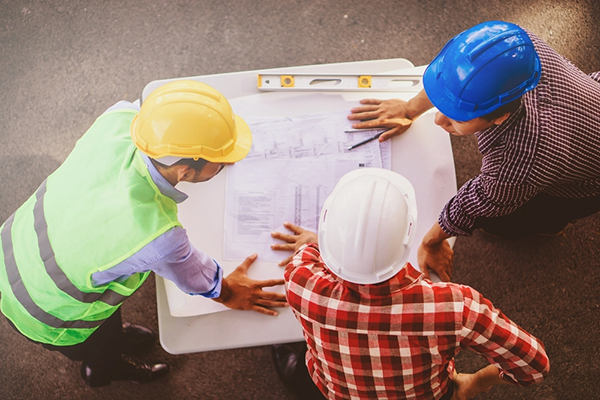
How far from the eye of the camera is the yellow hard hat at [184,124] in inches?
33.1

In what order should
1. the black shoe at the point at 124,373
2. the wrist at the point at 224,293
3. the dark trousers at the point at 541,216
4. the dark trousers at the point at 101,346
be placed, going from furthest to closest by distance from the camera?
the black shoe at the point at 124,373, the dark trousers at the point at 541,216, the dark trousers at the point at 101,346, the wrist at the point at 224,293

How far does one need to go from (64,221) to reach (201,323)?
42 centimetres

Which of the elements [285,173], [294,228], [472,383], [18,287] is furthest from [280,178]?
[472,383]

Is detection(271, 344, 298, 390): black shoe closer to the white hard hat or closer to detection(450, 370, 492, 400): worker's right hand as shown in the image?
detection(450, 370, 492, 400): worker's right hand

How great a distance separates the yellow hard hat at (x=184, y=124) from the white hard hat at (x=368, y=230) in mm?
290

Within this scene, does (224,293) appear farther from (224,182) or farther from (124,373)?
(124,373)

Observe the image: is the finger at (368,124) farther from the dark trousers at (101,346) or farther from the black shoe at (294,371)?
the dark trousers at (101,346)

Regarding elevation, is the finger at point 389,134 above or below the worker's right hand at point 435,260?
above

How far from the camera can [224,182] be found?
45.1 inches

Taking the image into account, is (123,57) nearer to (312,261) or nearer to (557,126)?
(312,261)

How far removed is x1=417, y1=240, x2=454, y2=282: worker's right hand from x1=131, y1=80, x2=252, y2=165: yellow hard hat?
0.60 meters

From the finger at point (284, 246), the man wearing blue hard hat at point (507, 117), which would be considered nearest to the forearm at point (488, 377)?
the man wearing blue hard hat at point (507, 117)

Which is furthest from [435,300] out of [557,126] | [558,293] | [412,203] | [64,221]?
[558,293]

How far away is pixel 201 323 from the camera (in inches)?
42.5
